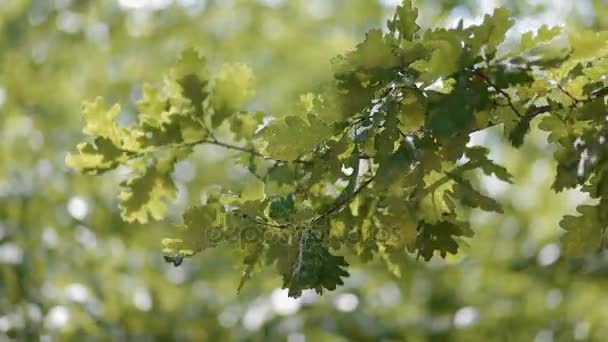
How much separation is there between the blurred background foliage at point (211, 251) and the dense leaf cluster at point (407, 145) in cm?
154

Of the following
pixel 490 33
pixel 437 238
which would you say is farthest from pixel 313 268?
pixel 490 33

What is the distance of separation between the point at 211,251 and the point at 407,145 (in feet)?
8.06

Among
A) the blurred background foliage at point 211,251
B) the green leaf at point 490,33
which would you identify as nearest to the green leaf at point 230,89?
the green leaf at point 490,33

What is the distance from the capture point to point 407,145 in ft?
2.79

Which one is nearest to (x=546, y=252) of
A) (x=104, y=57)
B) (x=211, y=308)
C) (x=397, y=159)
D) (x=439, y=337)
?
(x=439, y=337)

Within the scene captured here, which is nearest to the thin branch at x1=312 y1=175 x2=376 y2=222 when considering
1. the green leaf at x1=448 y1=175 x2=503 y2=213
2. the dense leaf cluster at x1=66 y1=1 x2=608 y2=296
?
the dense leaf cluster at x1=66 y1=1 x2=608 y2=296

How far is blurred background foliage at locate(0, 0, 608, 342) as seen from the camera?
2730 millimetres

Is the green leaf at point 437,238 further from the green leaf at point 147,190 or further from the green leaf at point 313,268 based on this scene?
the green leaf at point 147,190

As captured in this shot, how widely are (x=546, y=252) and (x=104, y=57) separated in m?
1.72

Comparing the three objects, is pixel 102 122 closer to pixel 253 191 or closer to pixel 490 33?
pixel 253 191

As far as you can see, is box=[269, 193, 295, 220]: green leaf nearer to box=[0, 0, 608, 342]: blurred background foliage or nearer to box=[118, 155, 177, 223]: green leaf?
box=[118, 155, 177, 223]: green leaf

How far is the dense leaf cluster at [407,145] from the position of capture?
80 cm

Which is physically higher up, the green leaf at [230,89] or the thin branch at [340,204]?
the green leaf at [230,89]

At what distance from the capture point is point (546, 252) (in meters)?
2.83
